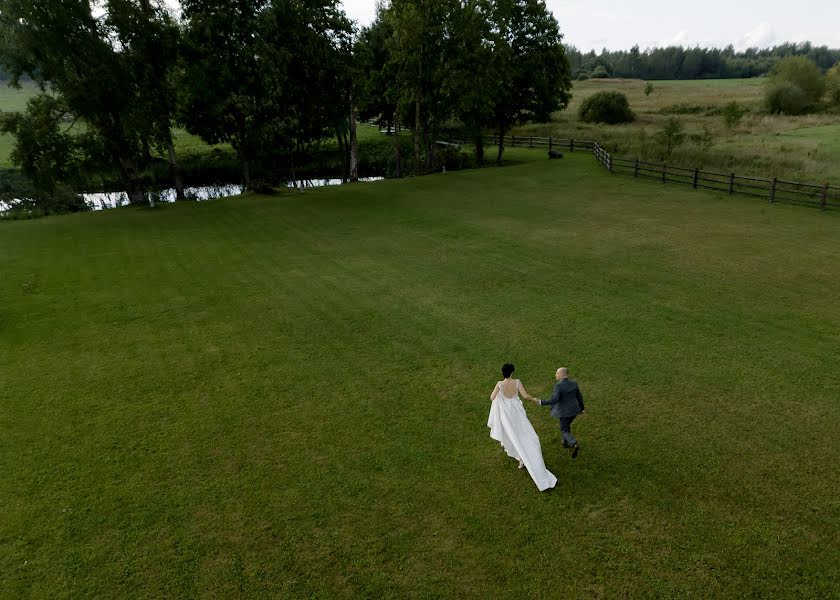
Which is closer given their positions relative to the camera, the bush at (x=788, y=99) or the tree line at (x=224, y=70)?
the tree line at (x=224, y=70)

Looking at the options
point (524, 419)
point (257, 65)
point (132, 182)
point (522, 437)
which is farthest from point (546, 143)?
point (522, 437)

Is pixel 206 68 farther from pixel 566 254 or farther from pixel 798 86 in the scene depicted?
pixel 798 86

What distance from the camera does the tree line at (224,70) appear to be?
28.0 meters

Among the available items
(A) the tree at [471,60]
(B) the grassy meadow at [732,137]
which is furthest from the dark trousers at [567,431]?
(A) the tree at [471,60]

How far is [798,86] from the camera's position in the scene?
67188 millimetres

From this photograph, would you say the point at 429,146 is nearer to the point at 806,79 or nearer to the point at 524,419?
the point at 524,419

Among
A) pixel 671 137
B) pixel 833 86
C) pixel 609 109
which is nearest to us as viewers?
pixel 671 137

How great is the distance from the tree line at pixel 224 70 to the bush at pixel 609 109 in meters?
21.8

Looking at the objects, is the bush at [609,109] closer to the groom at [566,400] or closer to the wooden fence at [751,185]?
the wooden fence at [751,185]

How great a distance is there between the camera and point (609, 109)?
6244 cm

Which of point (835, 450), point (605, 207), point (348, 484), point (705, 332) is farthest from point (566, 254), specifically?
point (348, 484)

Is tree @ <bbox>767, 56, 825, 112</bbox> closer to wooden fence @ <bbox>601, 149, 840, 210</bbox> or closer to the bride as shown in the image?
wooden fence @ <bbox>601, 149, 840, 210</bbox>

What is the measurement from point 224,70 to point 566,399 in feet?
101

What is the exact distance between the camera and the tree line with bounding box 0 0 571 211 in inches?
1101
